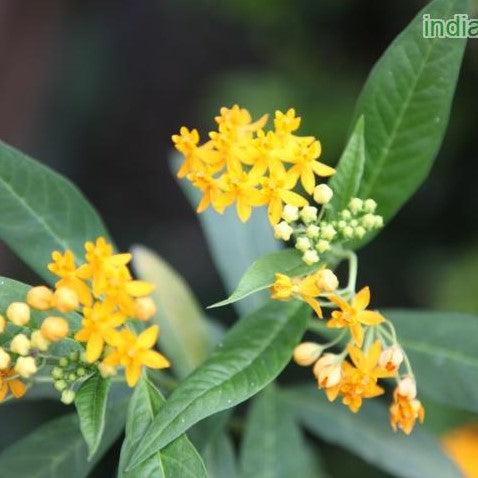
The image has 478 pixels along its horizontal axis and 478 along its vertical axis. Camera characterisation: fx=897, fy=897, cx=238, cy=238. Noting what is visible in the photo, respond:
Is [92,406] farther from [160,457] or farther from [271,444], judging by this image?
[271,444]

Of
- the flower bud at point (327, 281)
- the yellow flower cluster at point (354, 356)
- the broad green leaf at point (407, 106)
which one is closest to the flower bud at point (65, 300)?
the yellow flower cluster at point (354, 356)

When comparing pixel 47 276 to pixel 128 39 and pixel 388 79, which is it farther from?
pixel 128 39

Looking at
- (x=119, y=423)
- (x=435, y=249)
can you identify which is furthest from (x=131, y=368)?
(x=435, y=249)

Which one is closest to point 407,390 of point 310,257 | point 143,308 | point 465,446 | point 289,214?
point 310,257

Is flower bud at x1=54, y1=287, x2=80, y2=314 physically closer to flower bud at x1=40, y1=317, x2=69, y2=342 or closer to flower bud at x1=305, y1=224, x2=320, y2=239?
flower bud at x1=40, y1=317, x2=69, y2=342

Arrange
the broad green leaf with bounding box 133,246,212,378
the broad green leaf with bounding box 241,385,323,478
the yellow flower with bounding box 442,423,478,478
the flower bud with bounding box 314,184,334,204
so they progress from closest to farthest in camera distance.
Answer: the flower bud with bounding box 314,184,334,204, the broad green leaf with bounding box 241,385,323,478, the broad green leaf with bounding box 133,246,212,378, the yellow flower with bounding box 442,423,478,478

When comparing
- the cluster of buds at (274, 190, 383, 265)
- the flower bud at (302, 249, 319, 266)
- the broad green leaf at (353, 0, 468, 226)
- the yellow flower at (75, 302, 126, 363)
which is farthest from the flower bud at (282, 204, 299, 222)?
the yellow flower at (75, 302, 126, 363)
